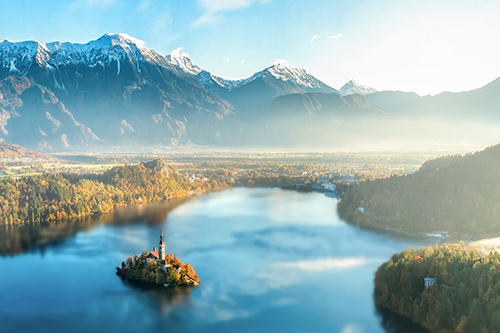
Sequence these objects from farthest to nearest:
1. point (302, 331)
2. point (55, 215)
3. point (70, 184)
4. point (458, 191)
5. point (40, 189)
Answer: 1. point (70, 184)
2. point (40, 189)
3. point (55, 215)
4. point (458, 191)
5. point (302, 331)

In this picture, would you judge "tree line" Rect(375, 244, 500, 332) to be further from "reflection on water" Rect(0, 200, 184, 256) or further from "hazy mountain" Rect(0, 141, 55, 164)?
"hazy mountain" Rect(0, 141, 55, 164)

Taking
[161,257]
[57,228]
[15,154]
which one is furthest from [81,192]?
[15,154]

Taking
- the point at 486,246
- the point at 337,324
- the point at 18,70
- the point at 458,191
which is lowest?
the point at 337,324

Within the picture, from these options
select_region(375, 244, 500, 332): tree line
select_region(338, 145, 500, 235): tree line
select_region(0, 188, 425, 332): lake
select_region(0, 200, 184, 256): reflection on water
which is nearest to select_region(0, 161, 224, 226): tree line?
select_region(0, 200, 184, 256): reflection on water

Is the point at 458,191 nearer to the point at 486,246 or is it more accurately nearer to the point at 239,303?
the point at 486,246

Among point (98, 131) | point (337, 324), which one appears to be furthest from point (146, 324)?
point (98, 131)

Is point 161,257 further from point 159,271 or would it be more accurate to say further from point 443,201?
point 443,201
